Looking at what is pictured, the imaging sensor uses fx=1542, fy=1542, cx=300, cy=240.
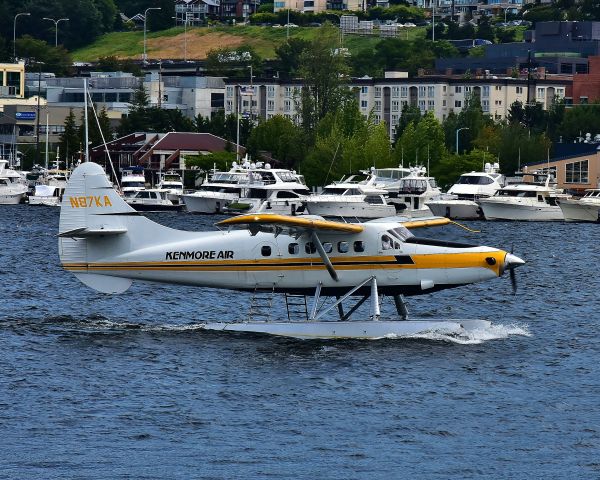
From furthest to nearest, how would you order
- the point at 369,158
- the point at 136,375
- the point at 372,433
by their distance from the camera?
the point at 369,158
the point at 136,375
the point at 372,433

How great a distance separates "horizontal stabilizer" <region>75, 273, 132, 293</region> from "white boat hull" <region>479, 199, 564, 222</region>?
6077 cm

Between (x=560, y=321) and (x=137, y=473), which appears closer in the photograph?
(x=137, y=473)

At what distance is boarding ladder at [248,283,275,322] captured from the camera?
3741cm

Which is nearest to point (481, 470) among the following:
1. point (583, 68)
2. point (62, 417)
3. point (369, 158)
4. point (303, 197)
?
point (62, 417)

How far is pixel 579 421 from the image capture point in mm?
30594

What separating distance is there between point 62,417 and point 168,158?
10835 centimetres

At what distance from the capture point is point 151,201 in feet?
343

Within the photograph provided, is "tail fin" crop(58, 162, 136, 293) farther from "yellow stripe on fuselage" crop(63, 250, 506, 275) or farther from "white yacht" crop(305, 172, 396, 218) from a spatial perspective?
"white yacht" crop(305, 172, 396, 218)

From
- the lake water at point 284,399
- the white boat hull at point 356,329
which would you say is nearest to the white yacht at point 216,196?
the lake water at point 284,399

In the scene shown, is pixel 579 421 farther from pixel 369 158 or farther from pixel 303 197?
pixel 369 158

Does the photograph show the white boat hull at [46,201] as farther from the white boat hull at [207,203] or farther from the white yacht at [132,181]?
the white boat hull at [207,203]

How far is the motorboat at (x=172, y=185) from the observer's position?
352ft

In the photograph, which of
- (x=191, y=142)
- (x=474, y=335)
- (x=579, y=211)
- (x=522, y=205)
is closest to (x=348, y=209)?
(x=522, y=205)

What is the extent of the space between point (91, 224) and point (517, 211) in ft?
203
